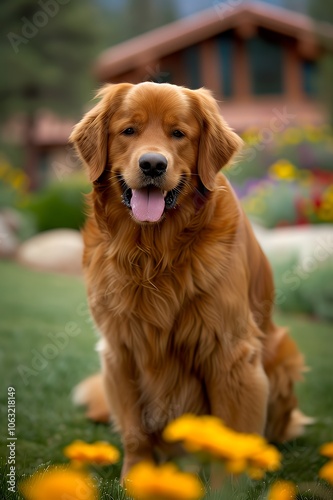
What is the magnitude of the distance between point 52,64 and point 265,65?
6.29 m

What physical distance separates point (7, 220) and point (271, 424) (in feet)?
27.2

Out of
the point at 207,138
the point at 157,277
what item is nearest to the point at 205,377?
the point at 157,277

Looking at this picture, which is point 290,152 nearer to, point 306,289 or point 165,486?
point 306,289

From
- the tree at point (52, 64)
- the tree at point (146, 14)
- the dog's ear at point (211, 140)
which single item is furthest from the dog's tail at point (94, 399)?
the tree at point (146, 14)

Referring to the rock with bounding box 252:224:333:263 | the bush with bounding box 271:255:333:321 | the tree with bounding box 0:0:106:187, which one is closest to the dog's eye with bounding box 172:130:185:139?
the bush with bounding box 271:255:333:321

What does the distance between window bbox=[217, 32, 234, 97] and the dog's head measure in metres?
15.6

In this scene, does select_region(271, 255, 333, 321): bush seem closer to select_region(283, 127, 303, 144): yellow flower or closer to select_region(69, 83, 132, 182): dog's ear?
select_region(69, 83, 132, 182): dog's ear

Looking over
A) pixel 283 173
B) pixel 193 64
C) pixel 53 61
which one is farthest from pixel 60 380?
pixel 193 64

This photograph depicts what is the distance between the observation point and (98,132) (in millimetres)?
2863

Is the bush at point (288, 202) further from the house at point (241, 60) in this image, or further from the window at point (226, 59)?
the window at point (226, 59)

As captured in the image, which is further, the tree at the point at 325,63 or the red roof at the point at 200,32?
the red roof at the point at 200,32

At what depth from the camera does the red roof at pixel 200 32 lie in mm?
16406

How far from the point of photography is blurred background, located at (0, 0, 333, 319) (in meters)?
11.9

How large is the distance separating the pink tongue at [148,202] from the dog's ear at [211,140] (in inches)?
9.3
